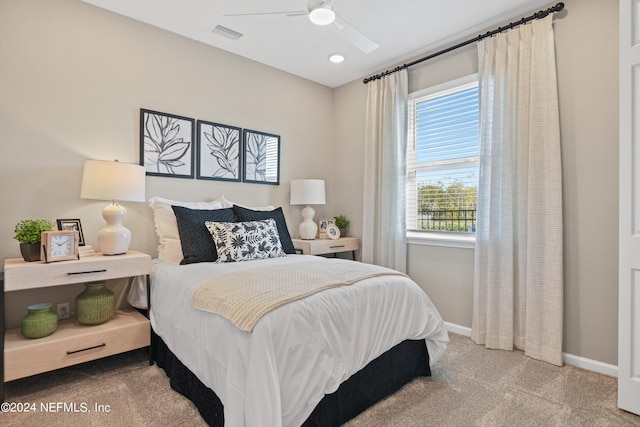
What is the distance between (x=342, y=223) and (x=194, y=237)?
6.21 ft

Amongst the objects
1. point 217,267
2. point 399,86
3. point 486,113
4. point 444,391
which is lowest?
point 444,391

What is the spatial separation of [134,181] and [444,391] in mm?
2504

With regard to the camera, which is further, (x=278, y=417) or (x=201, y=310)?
(x=201, y=310)

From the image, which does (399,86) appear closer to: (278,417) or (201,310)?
(201,310)

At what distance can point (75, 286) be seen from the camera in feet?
8.34

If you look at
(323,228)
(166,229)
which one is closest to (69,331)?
(166,229)

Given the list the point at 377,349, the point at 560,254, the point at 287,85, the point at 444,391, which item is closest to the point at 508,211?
the point at 560,254

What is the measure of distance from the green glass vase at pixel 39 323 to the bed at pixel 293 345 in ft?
1.87

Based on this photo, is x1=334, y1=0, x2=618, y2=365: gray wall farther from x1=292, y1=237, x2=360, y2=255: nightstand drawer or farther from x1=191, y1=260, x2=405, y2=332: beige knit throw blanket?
x1=292, y1=237, x2=360, y2=255: nightstand drawer

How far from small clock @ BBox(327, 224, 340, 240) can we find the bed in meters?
1.39

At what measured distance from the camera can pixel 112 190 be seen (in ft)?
7.64

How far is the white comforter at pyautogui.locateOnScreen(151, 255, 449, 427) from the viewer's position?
140 cm

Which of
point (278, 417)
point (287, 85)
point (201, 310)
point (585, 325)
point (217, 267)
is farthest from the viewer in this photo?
point (287, 85)

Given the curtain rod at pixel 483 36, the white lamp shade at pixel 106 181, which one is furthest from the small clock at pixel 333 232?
the white lamp shade at pixel 106 181
